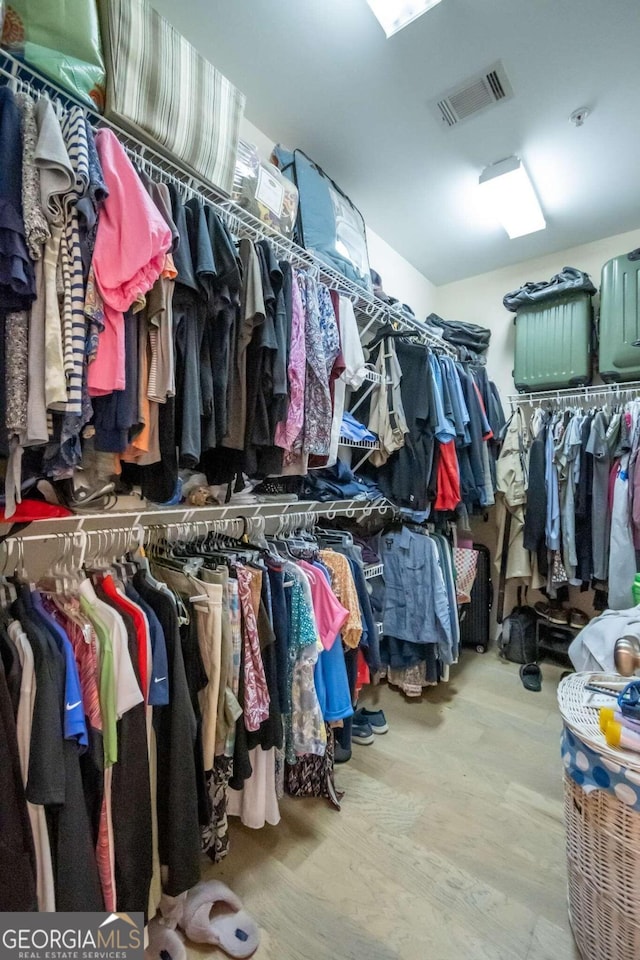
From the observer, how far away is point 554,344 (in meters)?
2.75

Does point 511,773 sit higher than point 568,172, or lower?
lower

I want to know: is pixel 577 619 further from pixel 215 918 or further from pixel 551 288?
pixel 215 918

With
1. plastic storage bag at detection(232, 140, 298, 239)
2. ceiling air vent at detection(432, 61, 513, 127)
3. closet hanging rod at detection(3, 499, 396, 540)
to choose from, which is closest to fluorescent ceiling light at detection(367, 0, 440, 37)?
ceiling air vent at detection(432, 61, 513, 127)

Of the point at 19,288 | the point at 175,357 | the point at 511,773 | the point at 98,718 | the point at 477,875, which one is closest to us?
the point at 19,288

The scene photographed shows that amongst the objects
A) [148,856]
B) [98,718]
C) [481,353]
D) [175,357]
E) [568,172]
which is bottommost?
[148,856]

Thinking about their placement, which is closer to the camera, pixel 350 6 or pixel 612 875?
pixel 612 875

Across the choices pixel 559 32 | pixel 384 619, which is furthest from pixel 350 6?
pixel 384 619

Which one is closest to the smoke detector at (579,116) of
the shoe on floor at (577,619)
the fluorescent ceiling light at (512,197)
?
the fluorescent ceiling light at (512,197)

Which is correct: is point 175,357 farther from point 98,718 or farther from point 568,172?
point 568,172

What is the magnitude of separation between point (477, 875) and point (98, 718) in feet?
4.40

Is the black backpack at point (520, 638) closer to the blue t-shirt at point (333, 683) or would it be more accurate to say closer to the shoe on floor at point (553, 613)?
the shoe on floor at point (553, 613)

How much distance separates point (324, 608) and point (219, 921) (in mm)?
908

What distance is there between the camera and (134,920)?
38.7 inches

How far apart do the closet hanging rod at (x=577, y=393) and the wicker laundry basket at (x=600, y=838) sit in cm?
222
